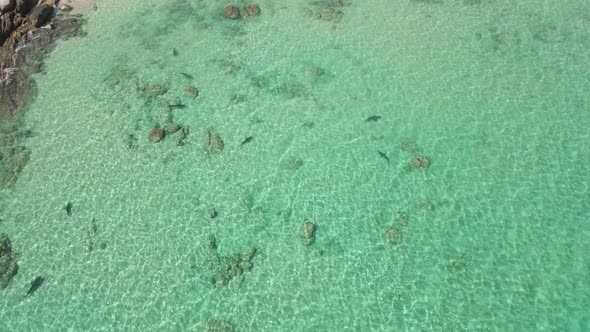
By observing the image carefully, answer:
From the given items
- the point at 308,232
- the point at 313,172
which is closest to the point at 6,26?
the point at 313,172

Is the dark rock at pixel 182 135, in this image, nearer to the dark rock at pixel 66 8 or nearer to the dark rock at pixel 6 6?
the dark rock at pixel 66 8

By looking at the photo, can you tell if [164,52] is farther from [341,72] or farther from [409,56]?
[409,56]

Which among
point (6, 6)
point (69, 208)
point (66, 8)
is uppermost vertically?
point (6, 6)

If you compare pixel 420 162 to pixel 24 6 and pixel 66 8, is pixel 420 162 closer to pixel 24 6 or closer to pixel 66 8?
pixel 66 8

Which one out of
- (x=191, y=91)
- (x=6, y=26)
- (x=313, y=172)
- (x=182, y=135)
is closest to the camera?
(x=313, y=172)

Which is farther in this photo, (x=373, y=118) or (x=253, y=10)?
(x=253, y=10)

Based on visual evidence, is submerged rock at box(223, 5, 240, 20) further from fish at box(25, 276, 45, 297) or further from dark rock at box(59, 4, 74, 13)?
fish at box(25, 276, 45, 297)

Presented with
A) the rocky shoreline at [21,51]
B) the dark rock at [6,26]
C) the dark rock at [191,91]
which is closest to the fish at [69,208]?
the rocky shoreline at [21,51]

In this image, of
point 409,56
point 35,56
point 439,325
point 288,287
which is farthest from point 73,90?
point 439,325
